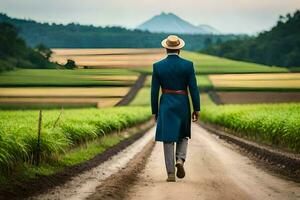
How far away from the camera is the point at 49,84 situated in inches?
2222

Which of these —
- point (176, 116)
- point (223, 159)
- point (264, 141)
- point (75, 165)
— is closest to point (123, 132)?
point (264, 141)

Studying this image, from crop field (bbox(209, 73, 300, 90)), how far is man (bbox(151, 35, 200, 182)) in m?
69.1

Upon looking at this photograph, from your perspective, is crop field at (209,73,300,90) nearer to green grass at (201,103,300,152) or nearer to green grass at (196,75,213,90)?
green grass at (196,75,213,90)

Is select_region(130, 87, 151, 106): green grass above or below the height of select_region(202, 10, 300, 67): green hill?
below

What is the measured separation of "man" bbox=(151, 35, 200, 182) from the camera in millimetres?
13297

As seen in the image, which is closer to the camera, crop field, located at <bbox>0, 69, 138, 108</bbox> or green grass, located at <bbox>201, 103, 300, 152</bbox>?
green grass, located at <bbox>201, 103, 300, 152</bbox>

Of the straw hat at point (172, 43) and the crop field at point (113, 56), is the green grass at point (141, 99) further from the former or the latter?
the straw hat at point (172, 43)

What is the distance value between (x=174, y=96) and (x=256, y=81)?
253 ft

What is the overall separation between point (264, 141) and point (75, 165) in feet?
44.0

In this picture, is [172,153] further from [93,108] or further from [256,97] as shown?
[256,97]

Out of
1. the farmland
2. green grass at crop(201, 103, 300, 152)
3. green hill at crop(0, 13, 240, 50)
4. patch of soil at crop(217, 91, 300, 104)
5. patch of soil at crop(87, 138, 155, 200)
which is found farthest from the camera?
patch of soil at crop(217, 91, 300, 104)

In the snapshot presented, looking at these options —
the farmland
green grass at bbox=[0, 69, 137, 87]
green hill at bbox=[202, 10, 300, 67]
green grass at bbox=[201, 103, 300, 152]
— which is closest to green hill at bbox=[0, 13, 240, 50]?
the farmland

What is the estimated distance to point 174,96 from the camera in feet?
44.0

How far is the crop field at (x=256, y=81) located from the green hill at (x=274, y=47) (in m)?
10.8
